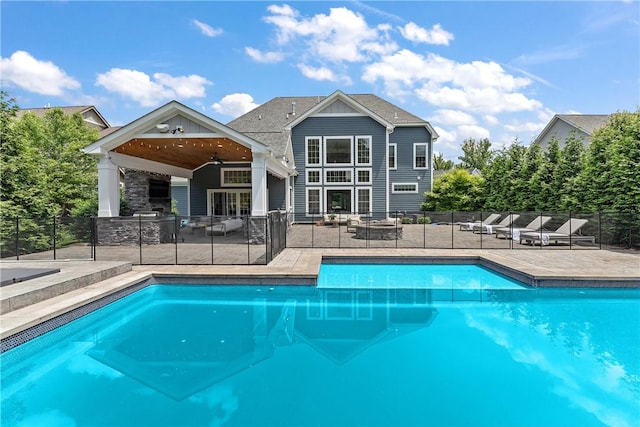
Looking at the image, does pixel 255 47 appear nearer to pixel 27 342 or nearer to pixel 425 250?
pixel 425 250

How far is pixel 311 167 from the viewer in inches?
933

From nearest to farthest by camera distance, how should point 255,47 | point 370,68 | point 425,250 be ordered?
point 425,250
point 255,47
point 370,68

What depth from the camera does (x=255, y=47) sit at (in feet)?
51.6

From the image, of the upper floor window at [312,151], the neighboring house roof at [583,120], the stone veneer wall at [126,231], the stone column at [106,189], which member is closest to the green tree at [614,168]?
the neighboring house roof at [583,120]

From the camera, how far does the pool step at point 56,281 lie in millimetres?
5902

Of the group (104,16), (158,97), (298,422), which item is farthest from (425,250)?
(158,97)

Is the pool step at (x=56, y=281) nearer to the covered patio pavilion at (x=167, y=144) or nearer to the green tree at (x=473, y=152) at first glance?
the covered patio pavilion at (x=167, y=144)

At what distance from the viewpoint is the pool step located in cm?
590

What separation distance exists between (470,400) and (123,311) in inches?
251

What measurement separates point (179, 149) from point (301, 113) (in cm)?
1334

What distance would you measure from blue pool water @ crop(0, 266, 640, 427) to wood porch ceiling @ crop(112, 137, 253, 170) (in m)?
7.34

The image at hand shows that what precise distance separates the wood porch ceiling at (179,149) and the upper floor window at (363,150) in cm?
780

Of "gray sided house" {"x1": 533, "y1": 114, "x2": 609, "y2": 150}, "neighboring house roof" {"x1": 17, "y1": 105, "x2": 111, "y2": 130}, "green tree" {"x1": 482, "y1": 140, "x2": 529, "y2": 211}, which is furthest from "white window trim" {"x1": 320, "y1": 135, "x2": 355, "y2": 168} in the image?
"neighboring house roof" {"x1": 17, "y1": 105, "x2": 111, "y2": 130}

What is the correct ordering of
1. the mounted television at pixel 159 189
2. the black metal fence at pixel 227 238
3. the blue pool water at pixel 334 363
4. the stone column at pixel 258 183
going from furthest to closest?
the mounted television at pixel 159 189, the stone column at pixel 258 183, the black metal fence at pixel 227 238, the blue pool water at pixel 334 363
